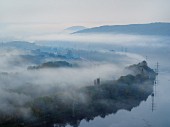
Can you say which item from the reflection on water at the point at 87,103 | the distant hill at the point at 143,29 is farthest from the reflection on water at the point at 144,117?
the distant hill at the point at 143,29

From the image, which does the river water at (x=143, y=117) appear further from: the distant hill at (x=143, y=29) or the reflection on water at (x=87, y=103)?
the distant hill at (x=143, y=29)

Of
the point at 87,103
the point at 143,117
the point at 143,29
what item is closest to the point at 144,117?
the point at 143,117

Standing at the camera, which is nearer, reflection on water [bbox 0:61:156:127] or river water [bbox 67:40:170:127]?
reflection on water [bbox 0:61:156:127]

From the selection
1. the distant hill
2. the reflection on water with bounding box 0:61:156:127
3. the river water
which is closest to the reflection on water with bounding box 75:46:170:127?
the river water

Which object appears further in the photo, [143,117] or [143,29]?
[143,29]

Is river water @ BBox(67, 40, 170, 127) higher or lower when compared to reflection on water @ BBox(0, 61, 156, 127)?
lower

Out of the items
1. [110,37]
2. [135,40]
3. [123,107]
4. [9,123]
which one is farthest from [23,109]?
[110,37]

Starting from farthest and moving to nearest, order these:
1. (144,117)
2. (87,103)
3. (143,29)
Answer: (143,29), (87,103), (144,117)

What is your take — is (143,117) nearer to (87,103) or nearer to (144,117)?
(144,117)

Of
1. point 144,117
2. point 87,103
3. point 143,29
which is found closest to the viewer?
point 144,117

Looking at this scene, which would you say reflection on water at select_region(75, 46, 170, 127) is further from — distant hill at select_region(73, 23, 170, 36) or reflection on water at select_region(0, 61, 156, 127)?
distant hill at select_region(73, 23, 170, 36)

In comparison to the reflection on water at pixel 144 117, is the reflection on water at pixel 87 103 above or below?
above

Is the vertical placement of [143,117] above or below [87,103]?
below

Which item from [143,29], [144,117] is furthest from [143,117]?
[143,29]
